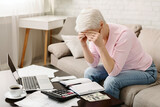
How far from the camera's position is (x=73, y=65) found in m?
2.57

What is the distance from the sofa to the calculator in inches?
19.8

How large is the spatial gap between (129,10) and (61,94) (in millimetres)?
1926

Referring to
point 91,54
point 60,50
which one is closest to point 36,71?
point 91,54

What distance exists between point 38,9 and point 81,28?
7.27 feet

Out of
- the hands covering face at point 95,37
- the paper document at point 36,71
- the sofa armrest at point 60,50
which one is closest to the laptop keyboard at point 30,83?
the paper document at point 36,71

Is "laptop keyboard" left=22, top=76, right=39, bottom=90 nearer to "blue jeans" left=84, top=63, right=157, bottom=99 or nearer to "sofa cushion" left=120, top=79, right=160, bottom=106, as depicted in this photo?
"blue jeans" left=84, top=63, right=157, bottom=99

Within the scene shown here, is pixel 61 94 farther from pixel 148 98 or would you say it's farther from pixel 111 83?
pixel 148 98

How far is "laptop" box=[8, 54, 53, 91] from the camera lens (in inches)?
68.1

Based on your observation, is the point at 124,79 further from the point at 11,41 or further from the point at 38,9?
the point at 38,9

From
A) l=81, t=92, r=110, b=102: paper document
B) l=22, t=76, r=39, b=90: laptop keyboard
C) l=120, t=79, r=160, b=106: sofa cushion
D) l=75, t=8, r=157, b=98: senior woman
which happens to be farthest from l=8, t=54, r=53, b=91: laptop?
l=120, t=79, r=160, b=106: sofa cushion

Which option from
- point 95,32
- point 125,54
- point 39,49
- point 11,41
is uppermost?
point 95,32

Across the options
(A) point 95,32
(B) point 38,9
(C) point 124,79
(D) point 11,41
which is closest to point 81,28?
(A) point 95,32

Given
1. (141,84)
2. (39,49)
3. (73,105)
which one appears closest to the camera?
(73,105)

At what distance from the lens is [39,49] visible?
4.11 meters
